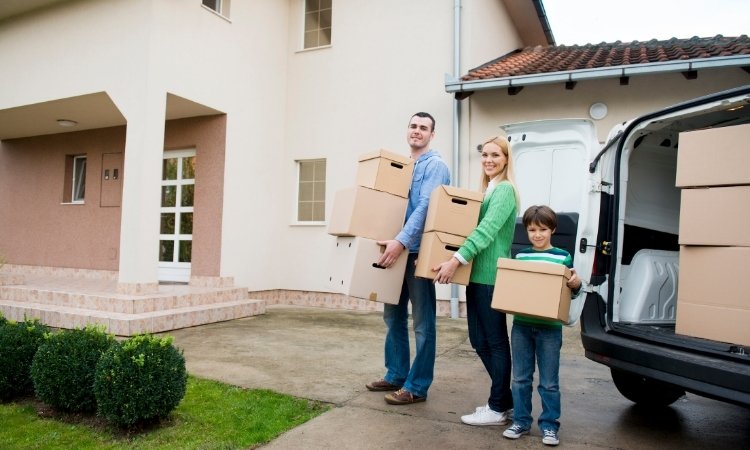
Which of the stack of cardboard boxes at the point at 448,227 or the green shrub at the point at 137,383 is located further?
the stack of cardboard boxes at the point at 448,227

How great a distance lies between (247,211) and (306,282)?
63.3 inches

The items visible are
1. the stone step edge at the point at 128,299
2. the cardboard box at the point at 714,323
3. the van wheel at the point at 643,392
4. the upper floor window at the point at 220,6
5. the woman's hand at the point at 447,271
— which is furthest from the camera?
the upper floor window at the point at 220,6

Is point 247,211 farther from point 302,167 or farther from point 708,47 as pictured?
point 708,47

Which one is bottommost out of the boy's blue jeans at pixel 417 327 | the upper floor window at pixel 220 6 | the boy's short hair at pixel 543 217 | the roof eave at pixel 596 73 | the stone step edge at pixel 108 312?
the stone step edge at pixel 108 312

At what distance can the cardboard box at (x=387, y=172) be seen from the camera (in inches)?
134

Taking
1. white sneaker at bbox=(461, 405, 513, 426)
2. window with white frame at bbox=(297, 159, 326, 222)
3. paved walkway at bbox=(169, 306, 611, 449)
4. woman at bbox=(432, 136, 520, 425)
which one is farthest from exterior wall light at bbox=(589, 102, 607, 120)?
white sneaker at bbox=(461, 405, 513, 426)

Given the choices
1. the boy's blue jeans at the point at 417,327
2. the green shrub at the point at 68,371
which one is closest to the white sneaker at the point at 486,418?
the boy's blue jeans at the point at 417,327

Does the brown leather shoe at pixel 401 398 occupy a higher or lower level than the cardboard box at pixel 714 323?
lower

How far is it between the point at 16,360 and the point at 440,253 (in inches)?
120

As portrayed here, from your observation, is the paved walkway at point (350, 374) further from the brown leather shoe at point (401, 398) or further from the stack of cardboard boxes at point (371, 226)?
the stack of cardboard boxes at point (371, 226)

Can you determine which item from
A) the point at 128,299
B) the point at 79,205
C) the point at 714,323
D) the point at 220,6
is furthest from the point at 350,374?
the point at 79,205

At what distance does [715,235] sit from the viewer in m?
2.61

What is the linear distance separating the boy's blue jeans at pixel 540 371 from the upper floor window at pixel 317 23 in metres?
7.77

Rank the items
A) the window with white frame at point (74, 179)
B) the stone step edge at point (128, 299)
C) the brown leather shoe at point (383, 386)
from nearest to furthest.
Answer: the brown leather shoe at point (383, 386) → the stone step edge at point (128, 299) → the window with white frame at point (74, 179)
